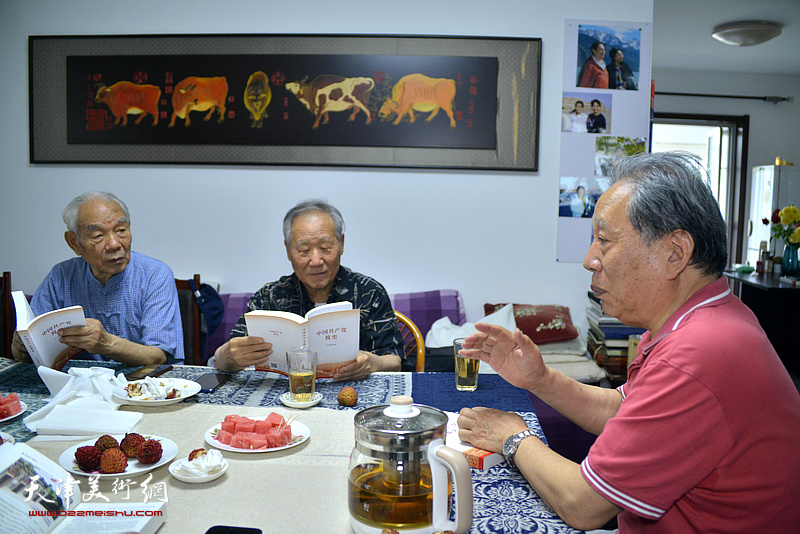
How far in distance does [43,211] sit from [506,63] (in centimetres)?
290

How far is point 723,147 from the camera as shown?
6.60 m

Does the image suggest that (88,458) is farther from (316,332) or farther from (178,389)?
(316,332)

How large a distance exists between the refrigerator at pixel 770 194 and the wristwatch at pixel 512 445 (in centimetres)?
575

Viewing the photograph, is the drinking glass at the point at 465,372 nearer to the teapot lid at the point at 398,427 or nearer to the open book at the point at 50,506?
the teapot lid at the point at 398,427

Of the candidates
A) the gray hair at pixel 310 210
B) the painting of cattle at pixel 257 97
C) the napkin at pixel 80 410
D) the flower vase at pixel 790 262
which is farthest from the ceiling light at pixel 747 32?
the napkin at pixel 80 410

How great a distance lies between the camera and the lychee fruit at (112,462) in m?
1.05

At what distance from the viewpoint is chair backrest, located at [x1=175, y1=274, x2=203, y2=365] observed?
2.73 metres

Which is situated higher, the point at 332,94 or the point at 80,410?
the point at 332,94

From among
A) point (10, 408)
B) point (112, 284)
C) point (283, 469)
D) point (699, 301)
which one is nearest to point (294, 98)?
point (112, 284)

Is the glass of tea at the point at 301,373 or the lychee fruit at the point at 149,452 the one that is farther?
the glass of tea at the point at 301,373

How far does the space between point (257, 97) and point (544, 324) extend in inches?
82.5

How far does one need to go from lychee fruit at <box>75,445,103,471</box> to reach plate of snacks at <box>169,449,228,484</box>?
131 millimetres

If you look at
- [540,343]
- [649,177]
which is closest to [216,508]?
[649,177]

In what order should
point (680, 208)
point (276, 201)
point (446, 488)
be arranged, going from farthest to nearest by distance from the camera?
point (276, 201) → point (680, 208) → point (446, 488)
